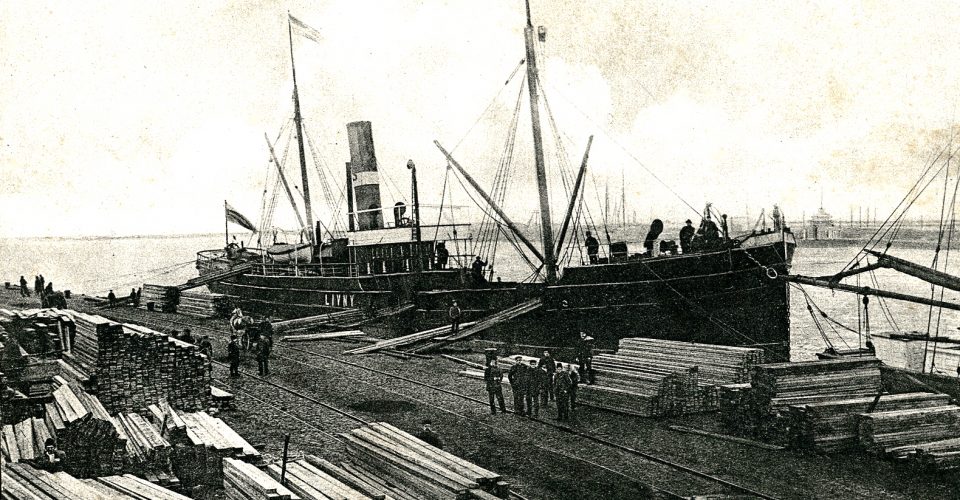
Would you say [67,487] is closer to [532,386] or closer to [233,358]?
[532,386]

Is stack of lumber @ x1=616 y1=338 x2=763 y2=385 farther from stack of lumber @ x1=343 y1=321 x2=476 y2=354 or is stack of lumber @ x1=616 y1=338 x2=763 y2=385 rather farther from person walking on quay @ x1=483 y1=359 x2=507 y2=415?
stack of lumber @ x1=343 y1=321 x2=476 y2=354

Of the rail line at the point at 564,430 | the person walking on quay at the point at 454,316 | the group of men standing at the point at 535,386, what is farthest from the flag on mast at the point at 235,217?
the group of men standing at the point at 535,386

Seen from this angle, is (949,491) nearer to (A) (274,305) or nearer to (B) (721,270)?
(B) (721,270)

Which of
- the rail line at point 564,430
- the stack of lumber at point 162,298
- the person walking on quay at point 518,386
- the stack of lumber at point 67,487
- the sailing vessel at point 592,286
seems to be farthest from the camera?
the stack of lumber at point 162,298

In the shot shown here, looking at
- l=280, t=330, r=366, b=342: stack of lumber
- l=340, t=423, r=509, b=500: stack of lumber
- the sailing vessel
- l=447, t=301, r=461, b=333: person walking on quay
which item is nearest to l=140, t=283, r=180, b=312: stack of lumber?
the sailing vessel

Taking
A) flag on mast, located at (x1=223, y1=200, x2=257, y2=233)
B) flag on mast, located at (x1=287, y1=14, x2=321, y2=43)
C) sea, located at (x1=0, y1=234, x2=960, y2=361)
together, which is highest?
flag on mast, located at (x1=287, y1=14, x2=321, y2=43)

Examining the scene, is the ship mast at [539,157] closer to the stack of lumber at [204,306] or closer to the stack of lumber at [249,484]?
the stack of lumber at [249,484]

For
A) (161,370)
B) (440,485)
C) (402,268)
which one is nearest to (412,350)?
(402,268)

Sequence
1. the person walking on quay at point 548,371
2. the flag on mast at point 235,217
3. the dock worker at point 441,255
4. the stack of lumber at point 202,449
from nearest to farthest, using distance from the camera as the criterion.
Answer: the stack of lumber at point 202,449
the person walking on quay at point 548,371
the dock worker at point 441,255
the flag on mast at point 235,217
